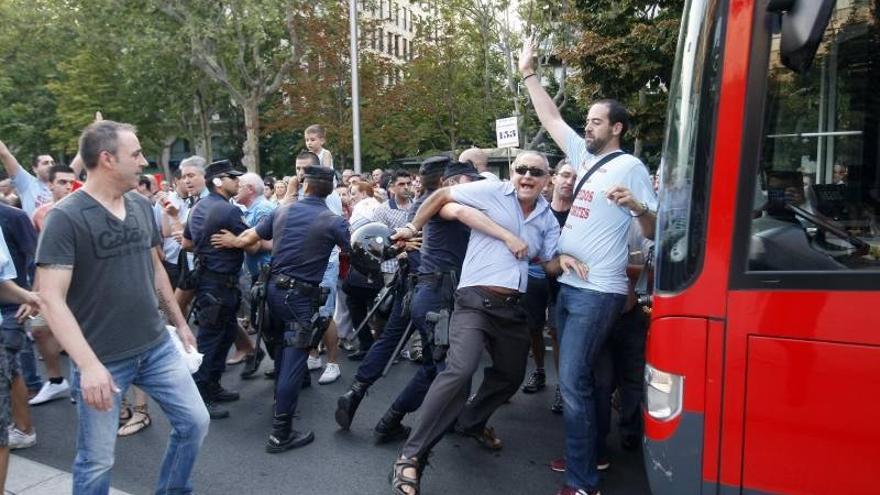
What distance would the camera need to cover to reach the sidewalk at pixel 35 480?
384cm

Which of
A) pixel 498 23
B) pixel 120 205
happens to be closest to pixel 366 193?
pixel 120 205

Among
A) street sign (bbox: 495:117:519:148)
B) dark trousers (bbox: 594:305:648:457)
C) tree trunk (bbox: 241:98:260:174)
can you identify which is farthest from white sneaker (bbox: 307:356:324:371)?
tree trunk (bbox: 241:98:260:174)

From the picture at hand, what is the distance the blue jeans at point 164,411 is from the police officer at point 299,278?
1.31 m

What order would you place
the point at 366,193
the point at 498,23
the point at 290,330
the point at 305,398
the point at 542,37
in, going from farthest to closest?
the point at 498,23 < the point at 542,37 < the point at 366,193 < the point at 305,398 < the point at 290,330

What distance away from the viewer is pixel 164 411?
3178 millimetres

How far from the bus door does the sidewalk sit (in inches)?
131

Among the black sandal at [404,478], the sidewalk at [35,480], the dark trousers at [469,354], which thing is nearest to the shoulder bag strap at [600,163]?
the dark trousers at [469,354]

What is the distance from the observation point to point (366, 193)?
8.06 metres

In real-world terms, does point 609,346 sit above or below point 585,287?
below

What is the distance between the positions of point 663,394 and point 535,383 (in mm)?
3207

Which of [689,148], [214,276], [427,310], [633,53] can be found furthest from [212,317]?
[633,53]

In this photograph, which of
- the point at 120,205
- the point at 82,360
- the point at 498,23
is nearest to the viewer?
the point at 82,360

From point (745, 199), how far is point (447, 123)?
86.7ft

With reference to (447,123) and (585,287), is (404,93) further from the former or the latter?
(585,287)
